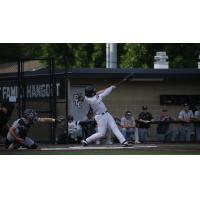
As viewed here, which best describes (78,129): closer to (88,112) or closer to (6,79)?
(88,112)

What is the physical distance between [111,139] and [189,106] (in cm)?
436

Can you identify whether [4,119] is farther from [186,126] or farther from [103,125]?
[186,126]

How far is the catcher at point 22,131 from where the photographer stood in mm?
22891

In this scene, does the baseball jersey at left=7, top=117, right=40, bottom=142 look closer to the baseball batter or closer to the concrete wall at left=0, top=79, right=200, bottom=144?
the baseball batter

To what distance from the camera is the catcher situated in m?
22.9

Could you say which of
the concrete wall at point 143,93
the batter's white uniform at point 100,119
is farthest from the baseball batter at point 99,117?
the concrete wall at point 143,93

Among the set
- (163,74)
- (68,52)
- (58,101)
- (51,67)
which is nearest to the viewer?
(51,67)

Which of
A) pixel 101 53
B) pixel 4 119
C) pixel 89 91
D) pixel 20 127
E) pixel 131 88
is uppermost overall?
pixel 101 53

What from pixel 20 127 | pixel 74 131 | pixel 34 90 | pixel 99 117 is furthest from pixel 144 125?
pixel 20 127

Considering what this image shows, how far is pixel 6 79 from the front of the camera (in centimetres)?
2798

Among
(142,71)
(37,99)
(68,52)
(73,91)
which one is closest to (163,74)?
(142,71)

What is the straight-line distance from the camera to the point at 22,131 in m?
23.1

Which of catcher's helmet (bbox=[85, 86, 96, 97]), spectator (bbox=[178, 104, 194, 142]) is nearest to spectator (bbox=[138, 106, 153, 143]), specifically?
spectator (bbox=[178, 104, 194, 142])

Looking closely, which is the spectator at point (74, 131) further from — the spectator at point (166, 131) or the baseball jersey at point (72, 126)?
the spectator at point (166, 131)
